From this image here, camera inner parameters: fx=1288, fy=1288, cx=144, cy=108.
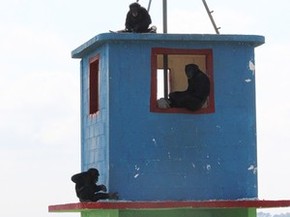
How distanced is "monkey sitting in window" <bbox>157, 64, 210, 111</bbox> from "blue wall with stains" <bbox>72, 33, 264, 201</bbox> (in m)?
0.17

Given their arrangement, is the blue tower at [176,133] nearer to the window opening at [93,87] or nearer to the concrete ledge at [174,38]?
the concrete ledge at [174,38]

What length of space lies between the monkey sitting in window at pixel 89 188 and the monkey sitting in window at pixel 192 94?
1.43m

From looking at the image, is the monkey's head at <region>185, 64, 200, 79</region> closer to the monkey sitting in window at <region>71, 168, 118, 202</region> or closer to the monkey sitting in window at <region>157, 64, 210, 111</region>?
the monkey sitting in window at <region>157, 64, 210, 111</region>

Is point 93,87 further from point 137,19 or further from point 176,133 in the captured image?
point 176,133

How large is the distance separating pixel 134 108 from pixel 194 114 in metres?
0.90

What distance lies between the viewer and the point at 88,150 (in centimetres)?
1986

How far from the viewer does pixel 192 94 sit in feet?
62.1

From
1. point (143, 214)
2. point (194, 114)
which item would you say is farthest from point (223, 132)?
point (143, 214)

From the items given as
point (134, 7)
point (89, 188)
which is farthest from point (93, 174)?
point (134, 7)

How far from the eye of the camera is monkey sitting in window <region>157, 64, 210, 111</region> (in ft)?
61.8

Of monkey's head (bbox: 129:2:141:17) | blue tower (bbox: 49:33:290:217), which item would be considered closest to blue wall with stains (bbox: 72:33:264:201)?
blue tower (bbox: 49:33:290:217)

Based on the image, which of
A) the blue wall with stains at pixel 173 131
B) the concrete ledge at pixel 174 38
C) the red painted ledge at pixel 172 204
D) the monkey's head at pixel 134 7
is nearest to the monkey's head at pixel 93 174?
the blue wall with stains at pixel 173 131

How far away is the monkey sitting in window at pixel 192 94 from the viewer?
741 inches

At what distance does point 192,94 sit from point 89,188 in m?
2.06
